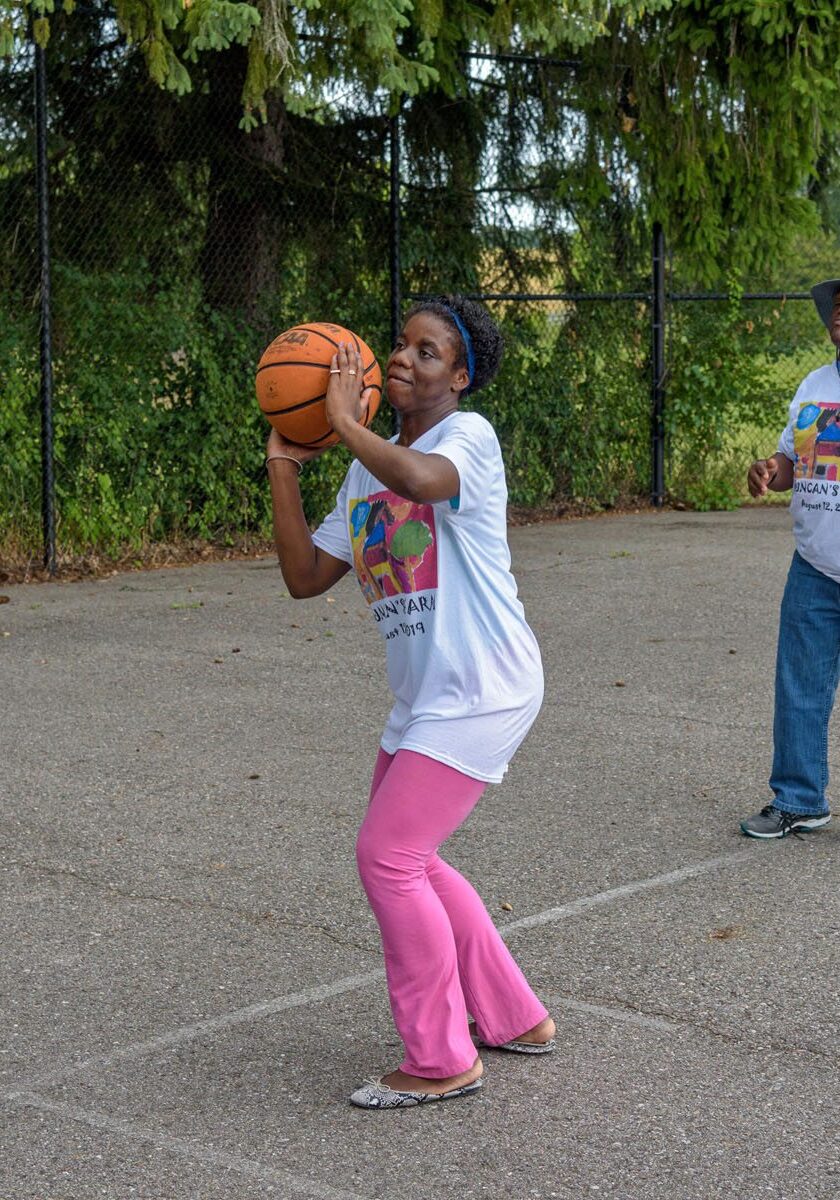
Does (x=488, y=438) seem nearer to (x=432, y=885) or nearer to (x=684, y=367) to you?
(x=432, y=885)

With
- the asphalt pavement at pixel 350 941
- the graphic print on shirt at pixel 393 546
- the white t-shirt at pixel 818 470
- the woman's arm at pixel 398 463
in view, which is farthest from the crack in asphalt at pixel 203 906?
the white t-shirt at pixel 818 470

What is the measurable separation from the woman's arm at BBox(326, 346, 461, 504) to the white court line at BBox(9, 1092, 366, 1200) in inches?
55.0

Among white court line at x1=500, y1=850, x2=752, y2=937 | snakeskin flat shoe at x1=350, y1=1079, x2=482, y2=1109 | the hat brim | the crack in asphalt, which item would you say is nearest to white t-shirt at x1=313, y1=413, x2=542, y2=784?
snakeskin flat shoe at x1=350, y1=1079, x2=482, y2=1109

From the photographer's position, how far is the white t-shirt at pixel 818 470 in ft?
19.5

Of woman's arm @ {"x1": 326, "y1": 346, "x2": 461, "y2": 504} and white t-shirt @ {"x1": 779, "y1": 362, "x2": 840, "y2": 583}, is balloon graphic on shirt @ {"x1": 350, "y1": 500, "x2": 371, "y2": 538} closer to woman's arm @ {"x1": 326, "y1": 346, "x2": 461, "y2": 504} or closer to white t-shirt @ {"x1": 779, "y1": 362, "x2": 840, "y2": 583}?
woman's arm @ {"x1": 326, "y1": 346, "x2": 461, "y2": 504}

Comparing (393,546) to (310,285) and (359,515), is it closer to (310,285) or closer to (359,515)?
(359,515)

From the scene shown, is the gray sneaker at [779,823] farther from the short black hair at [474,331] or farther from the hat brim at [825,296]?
the short black hair at [474,331]

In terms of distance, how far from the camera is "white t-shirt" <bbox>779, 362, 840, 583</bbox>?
5945 mm

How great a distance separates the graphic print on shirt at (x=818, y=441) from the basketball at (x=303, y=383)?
7.80 ft

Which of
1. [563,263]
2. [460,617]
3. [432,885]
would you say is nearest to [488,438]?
[460,617]

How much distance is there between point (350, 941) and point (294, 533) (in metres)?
1.43

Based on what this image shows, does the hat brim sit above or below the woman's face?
above

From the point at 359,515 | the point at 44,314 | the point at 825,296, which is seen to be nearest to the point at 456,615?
the point at 359,515

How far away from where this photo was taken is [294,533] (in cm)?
404
